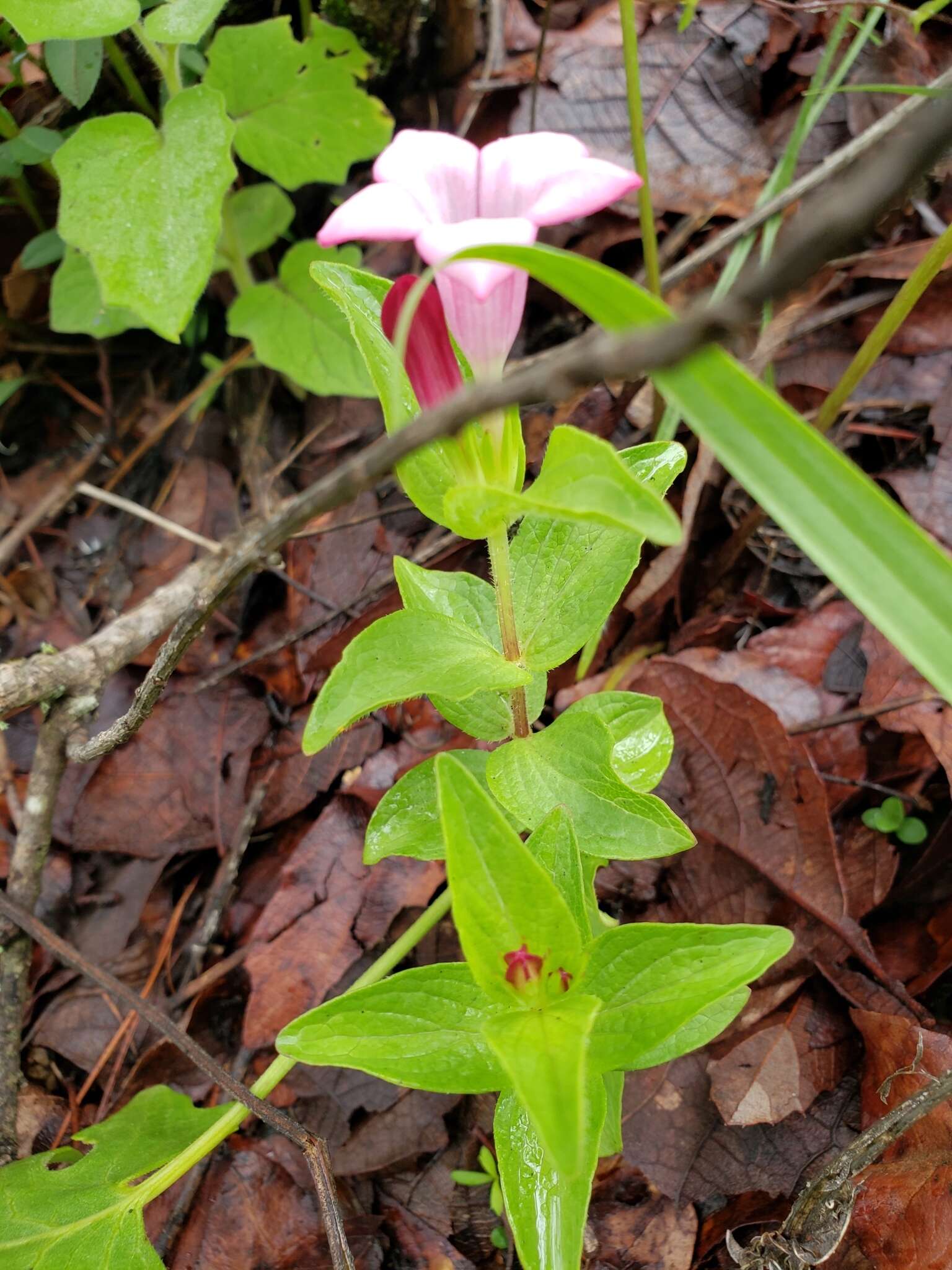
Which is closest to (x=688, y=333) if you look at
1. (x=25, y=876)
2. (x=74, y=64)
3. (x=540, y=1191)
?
(x=540, y=1191)

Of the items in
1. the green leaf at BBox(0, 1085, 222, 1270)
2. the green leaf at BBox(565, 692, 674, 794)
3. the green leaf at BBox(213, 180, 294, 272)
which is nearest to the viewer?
the green leaf at BBox(0, 1085, 222, 1270)

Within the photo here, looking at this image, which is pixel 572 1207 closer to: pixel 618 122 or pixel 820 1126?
pixel 820 1126

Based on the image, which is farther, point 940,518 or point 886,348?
point 886,348

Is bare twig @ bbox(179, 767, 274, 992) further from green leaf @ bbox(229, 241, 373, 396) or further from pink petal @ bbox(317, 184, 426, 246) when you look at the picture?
pink petal @ bbox(317, 184, 426, 246)

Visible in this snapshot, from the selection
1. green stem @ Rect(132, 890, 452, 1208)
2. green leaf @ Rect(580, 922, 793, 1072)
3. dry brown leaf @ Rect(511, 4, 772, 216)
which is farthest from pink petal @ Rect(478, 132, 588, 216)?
dry brown leaf @ Rect(511, 4, 772, 216)

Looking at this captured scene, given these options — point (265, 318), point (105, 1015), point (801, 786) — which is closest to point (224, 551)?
point (265, 318)

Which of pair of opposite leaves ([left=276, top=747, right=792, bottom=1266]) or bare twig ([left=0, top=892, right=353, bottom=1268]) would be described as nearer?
pair of opposite leaves ([left=276, top=747, right=792, bottom=1266])
